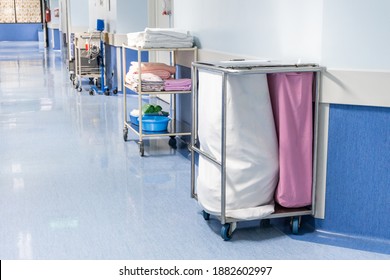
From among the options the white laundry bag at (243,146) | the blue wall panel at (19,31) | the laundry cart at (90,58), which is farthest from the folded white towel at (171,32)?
the blue wall panel at (19,31)

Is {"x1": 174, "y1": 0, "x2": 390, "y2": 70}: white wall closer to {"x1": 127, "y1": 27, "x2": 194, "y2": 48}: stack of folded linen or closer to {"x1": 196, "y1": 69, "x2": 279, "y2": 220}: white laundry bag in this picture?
{"x1": 196, "y1": 69, "x2": 279, "y2": 220}: white laundry bag

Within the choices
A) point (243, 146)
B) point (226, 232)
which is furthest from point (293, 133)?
point (226, 232)

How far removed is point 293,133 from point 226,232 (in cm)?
71

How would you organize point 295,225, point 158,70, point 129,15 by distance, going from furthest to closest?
point 129,15 < point 158,70 < point 295,225

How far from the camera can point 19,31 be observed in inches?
1025

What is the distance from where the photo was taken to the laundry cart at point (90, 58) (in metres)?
9.50

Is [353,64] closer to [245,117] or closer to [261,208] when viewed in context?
[245,117]

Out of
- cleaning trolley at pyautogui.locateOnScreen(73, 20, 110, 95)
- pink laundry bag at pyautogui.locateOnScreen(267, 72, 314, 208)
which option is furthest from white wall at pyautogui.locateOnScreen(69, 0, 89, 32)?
pink laundry bag at pyautogui.locateOnScreen(267, 72, 314, 208)

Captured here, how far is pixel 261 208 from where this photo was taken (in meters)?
3.19

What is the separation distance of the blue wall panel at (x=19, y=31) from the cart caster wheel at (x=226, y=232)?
2498cm

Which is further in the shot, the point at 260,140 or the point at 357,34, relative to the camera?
the point at 260,140

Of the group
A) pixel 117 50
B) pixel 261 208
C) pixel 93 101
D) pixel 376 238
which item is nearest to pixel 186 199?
pixel 261 208

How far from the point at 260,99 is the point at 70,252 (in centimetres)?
139

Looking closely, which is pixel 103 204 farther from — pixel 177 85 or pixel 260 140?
pixel 177 85
